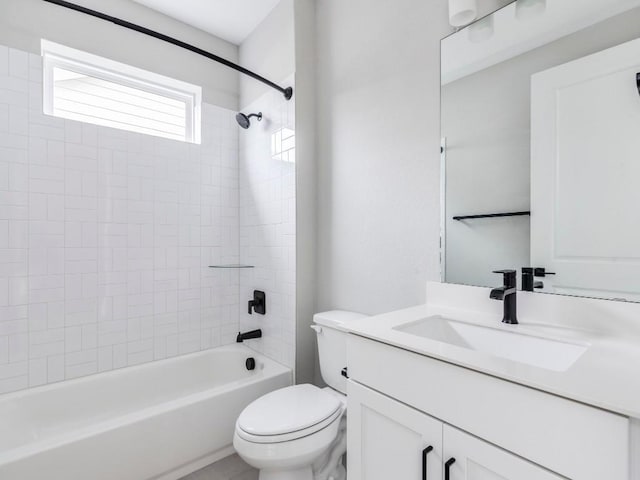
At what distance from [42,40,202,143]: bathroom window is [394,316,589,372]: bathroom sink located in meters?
2.07

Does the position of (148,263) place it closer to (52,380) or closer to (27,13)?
(52,380)

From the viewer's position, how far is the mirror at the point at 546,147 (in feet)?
3.19

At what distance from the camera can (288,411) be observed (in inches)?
54.2

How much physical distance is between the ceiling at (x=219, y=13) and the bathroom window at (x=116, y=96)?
42 cm

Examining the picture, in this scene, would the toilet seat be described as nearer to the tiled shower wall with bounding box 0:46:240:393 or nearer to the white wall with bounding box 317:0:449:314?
the white wall with bounding box 317:0:449:314

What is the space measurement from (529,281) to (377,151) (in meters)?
0.91

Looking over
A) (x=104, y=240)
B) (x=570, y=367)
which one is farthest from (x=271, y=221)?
(x=570, y=367)

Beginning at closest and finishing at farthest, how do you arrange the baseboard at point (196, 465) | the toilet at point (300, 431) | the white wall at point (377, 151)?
the toilet at point (300, 431), the white wall at point (377, 151), the baseboard at point (196, 465)

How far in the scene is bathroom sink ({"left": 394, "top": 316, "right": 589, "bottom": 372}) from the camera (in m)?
0.91

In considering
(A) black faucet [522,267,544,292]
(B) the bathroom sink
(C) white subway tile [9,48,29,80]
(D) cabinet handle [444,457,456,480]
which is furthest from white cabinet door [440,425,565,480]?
(C) white subway tile [9,48,29,80]

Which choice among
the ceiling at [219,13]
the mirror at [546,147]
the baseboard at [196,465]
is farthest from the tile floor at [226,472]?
the ceiling at [219,13]

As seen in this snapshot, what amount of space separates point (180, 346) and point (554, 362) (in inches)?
84.9

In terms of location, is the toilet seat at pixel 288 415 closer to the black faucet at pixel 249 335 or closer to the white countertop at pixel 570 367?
the white countertop at pixel 570 367

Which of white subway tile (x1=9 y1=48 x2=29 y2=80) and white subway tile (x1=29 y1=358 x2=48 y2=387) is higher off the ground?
white subway tile (x1=9 y1=48 x2=29 y2=80)
